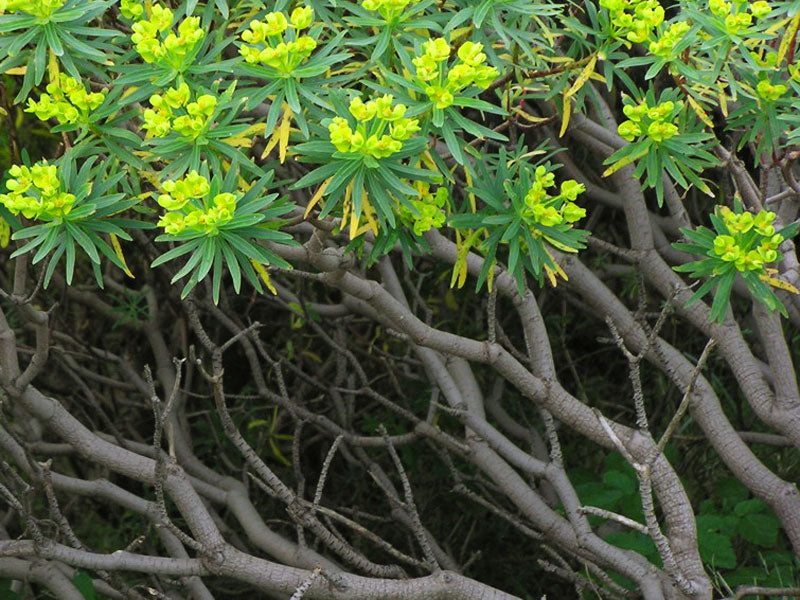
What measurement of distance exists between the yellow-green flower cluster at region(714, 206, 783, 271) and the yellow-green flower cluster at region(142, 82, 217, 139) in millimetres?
965

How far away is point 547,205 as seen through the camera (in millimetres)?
1888

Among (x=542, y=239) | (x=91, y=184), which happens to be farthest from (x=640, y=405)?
(x=91, y=184)

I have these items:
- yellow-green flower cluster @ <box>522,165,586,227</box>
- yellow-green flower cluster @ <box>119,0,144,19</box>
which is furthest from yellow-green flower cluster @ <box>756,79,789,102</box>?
yellow-green flower cluster @ <box>119,0,144,19</box>

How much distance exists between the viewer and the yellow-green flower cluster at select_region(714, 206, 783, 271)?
74.5 inches

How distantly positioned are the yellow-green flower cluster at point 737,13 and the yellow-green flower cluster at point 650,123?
172mm

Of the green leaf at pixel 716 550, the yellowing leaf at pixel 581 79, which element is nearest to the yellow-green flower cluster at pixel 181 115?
the yellowing leaf at pixel 581 79

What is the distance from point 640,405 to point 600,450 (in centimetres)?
192

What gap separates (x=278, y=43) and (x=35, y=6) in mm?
412

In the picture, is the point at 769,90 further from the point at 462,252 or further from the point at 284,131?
the point at 284,131

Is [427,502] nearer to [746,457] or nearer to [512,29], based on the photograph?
[746,457]

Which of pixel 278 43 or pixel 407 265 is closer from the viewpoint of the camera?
pixel 278 43

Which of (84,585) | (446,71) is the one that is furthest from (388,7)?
(84,585)

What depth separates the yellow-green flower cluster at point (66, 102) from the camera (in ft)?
5.73

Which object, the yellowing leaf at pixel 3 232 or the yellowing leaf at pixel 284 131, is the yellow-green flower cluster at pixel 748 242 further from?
the yellowing leaf at pixel 3 232
